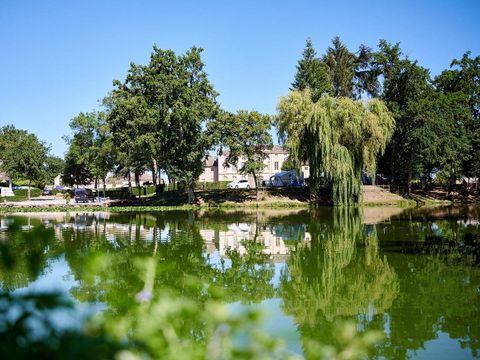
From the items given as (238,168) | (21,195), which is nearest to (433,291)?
(21,195)

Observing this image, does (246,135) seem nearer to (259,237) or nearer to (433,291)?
(259,237)

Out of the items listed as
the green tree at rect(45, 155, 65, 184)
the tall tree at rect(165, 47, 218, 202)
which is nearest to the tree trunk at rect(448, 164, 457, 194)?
the tall tree at rect(165, 47, 218, 202)

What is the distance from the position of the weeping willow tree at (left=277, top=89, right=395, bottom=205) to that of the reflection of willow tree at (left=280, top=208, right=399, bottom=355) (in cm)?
1828

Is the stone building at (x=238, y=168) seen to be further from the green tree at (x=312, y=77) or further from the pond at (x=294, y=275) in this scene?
the pond at (x=294, y=275)

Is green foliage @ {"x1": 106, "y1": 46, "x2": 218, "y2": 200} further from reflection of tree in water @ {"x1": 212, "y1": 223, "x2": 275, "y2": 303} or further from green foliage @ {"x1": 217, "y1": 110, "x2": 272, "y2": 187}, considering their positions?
reflection of tree in water @ {"x1": 212, "y1": 223, "x2": 275, "y2": 303}

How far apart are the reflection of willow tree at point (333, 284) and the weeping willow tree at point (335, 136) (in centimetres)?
1828

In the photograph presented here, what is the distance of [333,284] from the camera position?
38.6ft

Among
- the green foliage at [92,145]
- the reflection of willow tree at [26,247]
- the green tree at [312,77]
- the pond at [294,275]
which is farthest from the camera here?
the green foliage at [92,145]

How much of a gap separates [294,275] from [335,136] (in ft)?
86.6

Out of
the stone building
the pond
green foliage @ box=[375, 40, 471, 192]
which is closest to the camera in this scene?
the pond

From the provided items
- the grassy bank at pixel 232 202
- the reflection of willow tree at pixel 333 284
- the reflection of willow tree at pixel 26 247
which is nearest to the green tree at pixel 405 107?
the grassy bank at pixel 232 202

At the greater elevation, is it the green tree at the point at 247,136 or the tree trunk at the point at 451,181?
the green tree at the point at 247,136

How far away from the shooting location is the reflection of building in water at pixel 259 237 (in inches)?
703

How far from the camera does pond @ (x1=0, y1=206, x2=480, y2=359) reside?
197 centimetres
